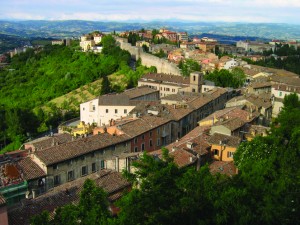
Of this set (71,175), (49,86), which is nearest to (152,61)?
(49,86)

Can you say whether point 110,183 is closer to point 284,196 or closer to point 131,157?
point 131,157

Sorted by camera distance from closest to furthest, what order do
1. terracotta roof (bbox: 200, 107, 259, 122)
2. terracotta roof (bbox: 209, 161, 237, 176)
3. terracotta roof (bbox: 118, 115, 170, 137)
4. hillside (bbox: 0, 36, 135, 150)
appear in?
terracotta roof (bbox: 209, 161, 237, 176), terracotta roof (bbox: 118, 115, 170, 137), terracotta roof (bbox: 200, 107, 259, 122), hillside (bbox: 0, 36, 135, 150)

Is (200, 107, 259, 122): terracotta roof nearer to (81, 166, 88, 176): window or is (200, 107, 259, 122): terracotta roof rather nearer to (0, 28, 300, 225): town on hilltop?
(0, 28, 300, 225): town on hilltop

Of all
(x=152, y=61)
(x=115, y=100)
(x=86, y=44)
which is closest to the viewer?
(x=115, y=100)

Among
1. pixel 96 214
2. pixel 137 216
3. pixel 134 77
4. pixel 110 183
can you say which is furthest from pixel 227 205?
pixel 134 77

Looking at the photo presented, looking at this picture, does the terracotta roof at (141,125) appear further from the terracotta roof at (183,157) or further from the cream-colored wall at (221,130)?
the terracotta roof at (183,157)

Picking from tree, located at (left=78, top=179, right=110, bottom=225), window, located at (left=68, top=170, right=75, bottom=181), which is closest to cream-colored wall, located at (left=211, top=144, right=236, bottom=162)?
window, located at (left=68, top=170, right=75, bottom=181)

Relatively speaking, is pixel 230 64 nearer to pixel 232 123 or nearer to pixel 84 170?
pixel 232 123
